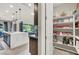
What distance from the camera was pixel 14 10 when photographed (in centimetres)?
215

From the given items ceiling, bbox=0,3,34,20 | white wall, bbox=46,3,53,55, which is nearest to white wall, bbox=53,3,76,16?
white wall, bbox=46,3,53,55

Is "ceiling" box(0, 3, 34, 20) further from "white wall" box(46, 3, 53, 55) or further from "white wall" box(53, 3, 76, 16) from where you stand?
"white wall" box(53, 3, 76, 16)

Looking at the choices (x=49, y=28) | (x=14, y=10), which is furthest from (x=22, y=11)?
(x=49, y=28)

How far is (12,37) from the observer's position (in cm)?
217

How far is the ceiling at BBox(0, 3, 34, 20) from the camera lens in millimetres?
2121

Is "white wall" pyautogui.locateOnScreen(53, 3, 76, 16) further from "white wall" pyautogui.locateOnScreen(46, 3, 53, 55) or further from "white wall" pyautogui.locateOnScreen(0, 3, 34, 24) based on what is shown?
"white wall" pyautogui.locateOnScreen(0, 3, 34, 24)

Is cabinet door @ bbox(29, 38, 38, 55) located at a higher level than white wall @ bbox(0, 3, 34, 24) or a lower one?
lower

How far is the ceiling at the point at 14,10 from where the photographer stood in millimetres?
2121

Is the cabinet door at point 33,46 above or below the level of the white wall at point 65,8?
below

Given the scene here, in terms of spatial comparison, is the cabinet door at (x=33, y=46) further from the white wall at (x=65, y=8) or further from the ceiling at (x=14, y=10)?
the white wall at (x=65, y=8)

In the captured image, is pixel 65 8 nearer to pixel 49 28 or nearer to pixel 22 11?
pixel 49 28

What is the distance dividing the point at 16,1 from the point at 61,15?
949mm

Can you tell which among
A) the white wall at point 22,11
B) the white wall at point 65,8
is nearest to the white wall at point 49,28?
the white wall at point 65,8
